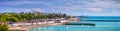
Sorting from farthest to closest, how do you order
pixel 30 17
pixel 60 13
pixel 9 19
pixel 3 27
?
pixel 60 13 → pixel 30 17 → pixel 9 19 → pixel 3 27

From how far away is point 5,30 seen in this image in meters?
34.5

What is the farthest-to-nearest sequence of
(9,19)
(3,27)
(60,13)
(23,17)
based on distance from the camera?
(60,13)
(23,17)
(9,19)
(3,27)

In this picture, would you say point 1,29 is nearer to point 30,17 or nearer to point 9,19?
point 9,19

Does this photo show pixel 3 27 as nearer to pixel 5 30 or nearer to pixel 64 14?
pixel 5 30

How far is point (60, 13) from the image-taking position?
191375mm

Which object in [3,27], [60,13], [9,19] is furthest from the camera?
[60,13]

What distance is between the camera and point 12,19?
84688 mm

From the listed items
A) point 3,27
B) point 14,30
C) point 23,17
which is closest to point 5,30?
point 3,27

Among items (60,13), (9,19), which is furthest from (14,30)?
(60,13)

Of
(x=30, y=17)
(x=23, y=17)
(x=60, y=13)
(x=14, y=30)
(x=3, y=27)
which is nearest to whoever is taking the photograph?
(x=3, y=27)

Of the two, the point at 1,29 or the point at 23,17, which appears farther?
the point at 23,17

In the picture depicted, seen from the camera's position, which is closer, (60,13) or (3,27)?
(3,27)

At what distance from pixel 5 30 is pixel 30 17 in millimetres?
82028

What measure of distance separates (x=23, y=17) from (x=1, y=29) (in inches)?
2957
